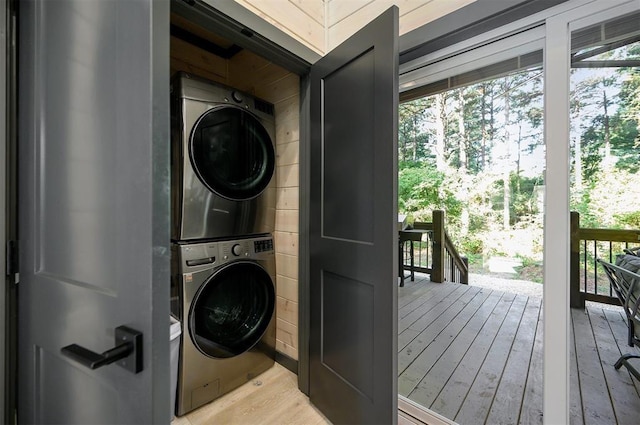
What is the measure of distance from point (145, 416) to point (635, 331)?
1.82m

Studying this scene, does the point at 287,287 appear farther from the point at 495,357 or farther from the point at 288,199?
the point at 495,357

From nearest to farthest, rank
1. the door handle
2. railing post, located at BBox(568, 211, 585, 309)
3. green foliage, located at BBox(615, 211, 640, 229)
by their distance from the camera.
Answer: the door handle
green foliage, located at BBox(615, 211, 640, 229)
railing post, located at BBox(568, 211, 585, 309)

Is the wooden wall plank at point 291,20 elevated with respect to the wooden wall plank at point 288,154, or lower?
elevated

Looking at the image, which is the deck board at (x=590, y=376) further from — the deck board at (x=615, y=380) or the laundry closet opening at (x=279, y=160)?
the laundry closet opening at (x=279, y=160)

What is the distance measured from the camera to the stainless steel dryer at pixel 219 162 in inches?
65.3

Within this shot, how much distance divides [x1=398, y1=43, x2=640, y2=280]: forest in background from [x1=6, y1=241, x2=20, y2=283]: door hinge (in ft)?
6.10

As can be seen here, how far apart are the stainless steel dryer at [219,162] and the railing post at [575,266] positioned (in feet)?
5.77

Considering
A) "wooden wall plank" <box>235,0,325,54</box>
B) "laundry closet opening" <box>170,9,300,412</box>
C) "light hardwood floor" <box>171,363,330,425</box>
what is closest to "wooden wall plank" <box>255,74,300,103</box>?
"laundry closet opening" <box>170,9,300,412</box>

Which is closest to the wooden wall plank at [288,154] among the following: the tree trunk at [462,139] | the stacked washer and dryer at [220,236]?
the stacked washer and dryer at [220,236]

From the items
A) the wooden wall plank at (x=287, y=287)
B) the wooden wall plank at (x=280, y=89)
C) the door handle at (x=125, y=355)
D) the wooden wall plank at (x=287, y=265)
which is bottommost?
the wooden wall plank at (x=287, y=287)

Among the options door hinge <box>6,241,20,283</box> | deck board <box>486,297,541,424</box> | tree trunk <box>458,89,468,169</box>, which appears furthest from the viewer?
tree trunk <box>458,89,468,169</box>

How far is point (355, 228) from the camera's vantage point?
146 cm

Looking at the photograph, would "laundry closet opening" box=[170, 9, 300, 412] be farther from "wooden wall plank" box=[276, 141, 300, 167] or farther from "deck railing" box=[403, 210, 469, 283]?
"deck railing" box=[403, 210, 469, 283]

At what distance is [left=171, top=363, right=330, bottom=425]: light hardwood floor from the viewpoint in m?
1.67
